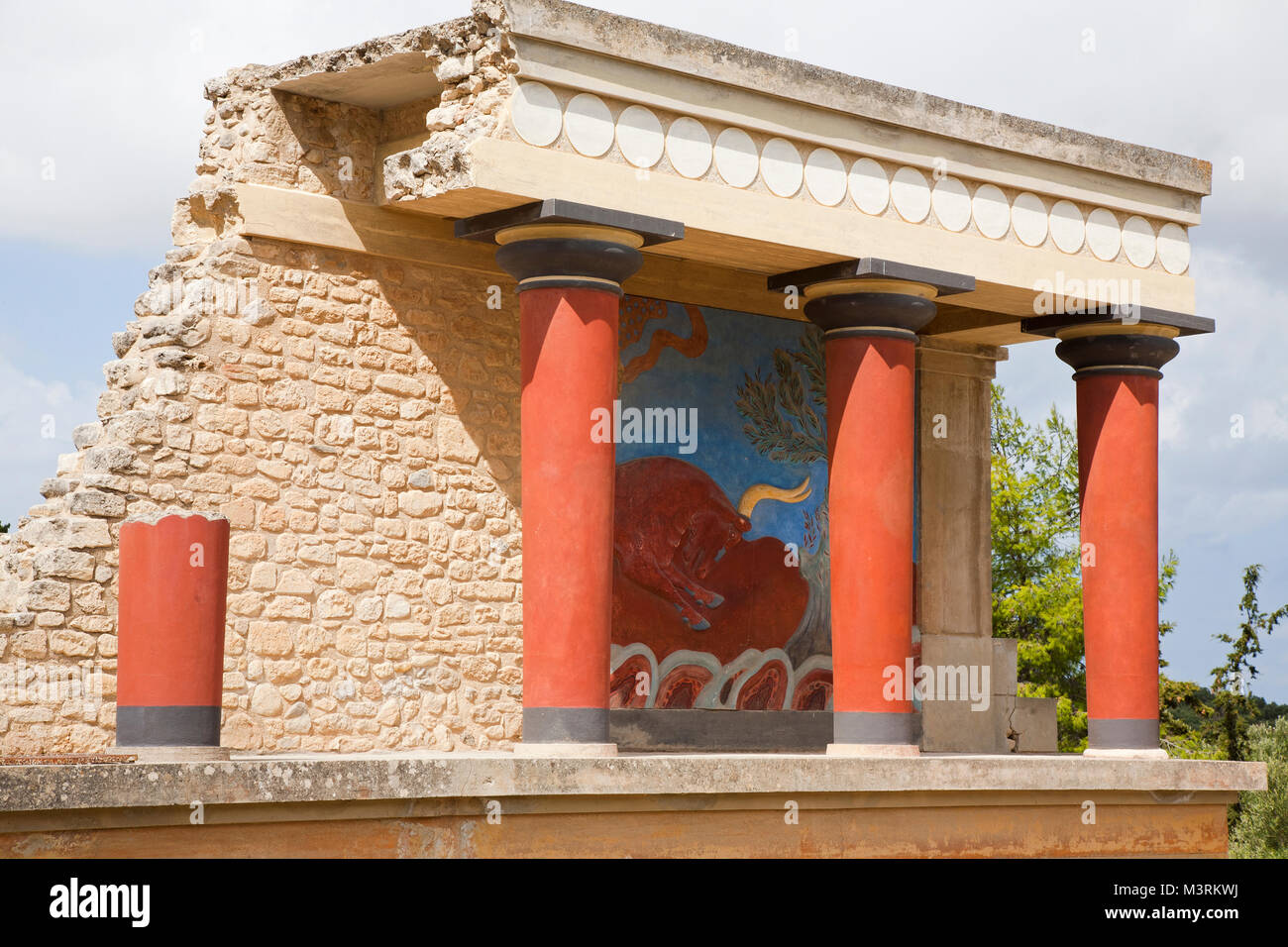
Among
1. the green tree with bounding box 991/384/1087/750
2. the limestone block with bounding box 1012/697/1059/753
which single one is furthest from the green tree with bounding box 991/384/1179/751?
the limestone block with bounding box 1012/697/1059/753

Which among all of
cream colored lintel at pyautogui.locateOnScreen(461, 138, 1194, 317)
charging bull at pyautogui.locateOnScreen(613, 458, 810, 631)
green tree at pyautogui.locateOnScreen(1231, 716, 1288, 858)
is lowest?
green tree at pyautogui.locateOnScreen(1231, 716, 1288, 858)

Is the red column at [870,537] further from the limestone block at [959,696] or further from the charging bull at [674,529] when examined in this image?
the limestone block at [959,696]

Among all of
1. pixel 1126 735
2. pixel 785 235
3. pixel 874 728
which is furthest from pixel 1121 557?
pixel 785 235

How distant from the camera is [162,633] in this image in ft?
24.9

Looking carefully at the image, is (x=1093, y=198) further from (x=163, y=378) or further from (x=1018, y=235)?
(x=163, y=378)

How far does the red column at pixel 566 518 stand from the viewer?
984 cm

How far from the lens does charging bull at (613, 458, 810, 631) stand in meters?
12.5

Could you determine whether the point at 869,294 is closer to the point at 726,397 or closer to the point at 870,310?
the point at 870,310

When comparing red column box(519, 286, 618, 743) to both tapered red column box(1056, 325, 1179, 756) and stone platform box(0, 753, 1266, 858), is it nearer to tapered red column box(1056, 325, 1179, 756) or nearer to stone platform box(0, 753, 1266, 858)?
stone platform box(0, 753, 1266, 858)

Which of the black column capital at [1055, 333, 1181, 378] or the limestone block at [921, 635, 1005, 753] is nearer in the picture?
the black column capital at [1055, 333, 1181, 378]

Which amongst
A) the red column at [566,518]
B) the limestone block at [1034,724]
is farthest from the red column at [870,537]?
the limestone block at [1034,724]

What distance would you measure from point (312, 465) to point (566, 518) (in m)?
1.92

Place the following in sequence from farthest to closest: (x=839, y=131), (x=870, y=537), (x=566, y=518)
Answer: (x=839, y=131), (x=870, y=537), (x=566, y=518)

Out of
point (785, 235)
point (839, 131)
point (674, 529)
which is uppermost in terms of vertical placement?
point (839, 131)
